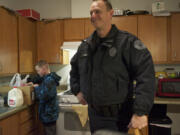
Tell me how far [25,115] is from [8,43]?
971 millimetres

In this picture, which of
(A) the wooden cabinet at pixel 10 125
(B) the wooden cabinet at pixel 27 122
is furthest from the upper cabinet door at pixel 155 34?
(A) the wooden cabinet at pixel 10 125

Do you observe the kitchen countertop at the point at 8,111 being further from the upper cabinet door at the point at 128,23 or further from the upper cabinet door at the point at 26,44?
the upper cabinet door at the point at 128,23

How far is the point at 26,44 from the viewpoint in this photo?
2.58 metres

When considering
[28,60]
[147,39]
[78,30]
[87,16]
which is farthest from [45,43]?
[147,39]

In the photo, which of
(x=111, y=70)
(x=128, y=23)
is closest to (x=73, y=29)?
(x=128, y=23)

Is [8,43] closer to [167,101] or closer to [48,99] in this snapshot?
[48,99]

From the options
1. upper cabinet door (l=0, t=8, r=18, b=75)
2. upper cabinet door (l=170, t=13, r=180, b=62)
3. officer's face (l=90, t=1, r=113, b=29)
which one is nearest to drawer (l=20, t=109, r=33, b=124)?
upper cabinet door (l=0, t=8, r=18, b=75)

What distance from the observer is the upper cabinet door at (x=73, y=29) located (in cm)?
272

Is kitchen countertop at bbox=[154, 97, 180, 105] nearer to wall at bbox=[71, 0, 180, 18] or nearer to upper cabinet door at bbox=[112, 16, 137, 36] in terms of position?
upper cabinet door at bbox=[112, 16, 137, 36]

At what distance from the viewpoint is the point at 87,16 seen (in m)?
2.93

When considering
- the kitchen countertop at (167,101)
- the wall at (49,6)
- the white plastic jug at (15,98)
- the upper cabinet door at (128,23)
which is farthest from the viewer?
the wall at (49,6)

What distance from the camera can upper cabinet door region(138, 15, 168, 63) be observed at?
251 centimetres

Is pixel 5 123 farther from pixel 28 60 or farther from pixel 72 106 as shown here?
pixel 28 60

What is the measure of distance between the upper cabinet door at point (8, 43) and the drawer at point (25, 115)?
1.88ft
